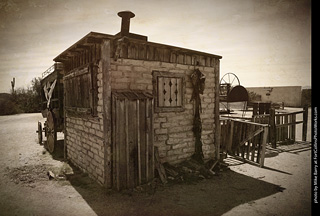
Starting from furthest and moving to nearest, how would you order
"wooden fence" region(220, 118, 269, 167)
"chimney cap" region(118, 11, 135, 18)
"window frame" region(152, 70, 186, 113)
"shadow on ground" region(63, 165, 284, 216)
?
"wooden fence" region(220, 118, 269, 167) < "window frame" region(152, 70, 186, 113) < "chimney cap" region(118, 11, 135, 18) < "shadow on ground" region(63, 165, 284, 216)

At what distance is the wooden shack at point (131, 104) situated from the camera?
4.63 meters

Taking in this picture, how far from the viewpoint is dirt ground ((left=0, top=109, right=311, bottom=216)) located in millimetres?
3900

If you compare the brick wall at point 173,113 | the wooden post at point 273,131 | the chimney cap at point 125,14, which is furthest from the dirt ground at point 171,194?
the chimney cap at point 125,14

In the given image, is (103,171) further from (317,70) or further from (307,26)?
(307,26)

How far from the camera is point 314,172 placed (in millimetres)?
3734

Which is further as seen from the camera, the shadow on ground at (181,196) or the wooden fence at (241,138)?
the wooden fence at (241,138)

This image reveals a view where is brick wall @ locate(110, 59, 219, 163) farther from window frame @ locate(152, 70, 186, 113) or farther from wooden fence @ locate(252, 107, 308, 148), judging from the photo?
wooden fence @ locate(252, 107, 308, 148)

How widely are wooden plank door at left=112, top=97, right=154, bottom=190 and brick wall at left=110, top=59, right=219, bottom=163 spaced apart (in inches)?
22.7

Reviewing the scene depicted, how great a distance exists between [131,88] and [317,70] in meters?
4.03

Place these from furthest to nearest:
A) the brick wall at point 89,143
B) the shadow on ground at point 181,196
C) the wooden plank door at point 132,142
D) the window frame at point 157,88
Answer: the window frame at point 157,88 → the brick wall at point 89,143 → the wooden plank door at point 132,142 → the shadow on ground at point 181,196

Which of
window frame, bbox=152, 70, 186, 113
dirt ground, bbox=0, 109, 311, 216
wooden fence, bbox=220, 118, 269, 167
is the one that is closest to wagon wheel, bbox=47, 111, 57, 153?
dirt ground, bbox=0, 109, 311, 216

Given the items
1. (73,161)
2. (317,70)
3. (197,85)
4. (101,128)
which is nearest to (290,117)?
(197,85)

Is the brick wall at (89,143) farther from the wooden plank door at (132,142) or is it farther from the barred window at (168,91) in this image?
the barred window at (168,91)

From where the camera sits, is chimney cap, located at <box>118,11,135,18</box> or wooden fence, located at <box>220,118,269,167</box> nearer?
chimney cap, located at <box>118,11,135,18</box>
